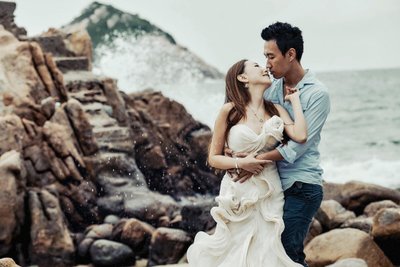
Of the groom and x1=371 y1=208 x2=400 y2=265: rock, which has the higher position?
the groom

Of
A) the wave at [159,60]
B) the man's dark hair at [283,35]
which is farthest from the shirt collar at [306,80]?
the wave at [159,60]

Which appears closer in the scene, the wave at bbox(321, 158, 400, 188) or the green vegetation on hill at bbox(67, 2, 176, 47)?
the wave at bbox(321, 158, 400, 188)

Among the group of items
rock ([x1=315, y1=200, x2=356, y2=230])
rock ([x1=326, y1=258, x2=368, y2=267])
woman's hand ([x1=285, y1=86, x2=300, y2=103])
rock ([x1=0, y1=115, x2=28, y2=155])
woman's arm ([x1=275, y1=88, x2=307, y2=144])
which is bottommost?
rock ([x1=315, y1=200, x2=356, y2=230])

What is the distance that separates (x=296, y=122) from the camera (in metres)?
4.30

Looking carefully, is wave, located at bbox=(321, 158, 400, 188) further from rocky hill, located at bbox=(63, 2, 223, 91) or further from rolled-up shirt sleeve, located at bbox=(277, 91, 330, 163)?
rocky hill, located at bbox=(63, 2, 223, 91)

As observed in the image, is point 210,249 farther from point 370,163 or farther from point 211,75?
point 211,75

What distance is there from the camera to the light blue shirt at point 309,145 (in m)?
4.29

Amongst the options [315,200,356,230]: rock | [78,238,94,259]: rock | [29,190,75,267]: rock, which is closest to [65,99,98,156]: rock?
[29,190,75,267]: rock

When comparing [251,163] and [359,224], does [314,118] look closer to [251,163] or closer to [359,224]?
[251,163]

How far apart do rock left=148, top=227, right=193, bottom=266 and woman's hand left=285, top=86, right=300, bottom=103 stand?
7.98 meters

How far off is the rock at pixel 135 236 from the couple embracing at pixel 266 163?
28.9ft

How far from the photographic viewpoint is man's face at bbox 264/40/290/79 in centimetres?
430

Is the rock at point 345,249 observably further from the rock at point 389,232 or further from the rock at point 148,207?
the rock at point 148,207

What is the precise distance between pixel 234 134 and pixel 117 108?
1810 cm
